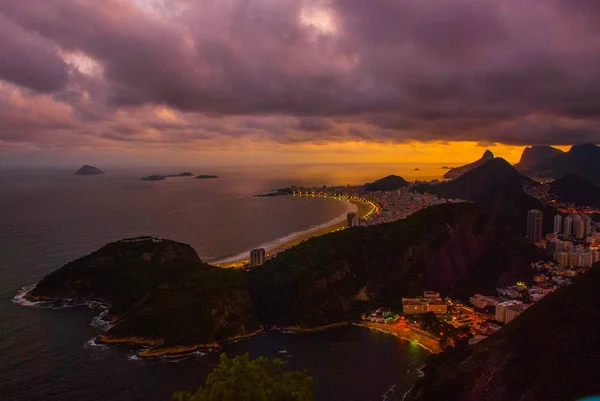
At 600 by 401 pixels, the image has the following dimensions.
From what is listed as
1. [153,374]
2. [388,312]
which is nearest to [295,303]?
[388,312]

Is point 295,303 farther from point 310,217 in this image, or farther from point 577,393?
point 310,217

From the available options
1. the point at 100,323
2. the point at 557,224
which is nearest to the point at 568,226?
the point at 557,224

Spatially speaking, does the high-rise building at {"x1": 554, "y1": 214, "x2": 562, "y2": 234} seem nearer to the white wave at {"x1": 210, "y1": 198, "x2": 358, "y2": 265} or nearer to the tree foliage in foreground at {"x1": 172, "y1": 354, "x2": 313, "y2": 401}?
the white wave at {"x1": 210, "y1": 198, "x2": 358, "y2": 265}

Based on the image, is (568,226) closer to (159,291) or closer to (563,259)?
(563,259)

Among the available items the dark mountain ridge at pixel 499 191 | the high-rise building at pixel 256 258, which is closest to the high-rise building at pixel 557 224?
the dark mountain ridge at pixel 499 191

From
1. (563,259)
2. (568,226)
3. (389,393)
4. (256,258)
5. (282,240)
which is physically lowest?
(389,393)

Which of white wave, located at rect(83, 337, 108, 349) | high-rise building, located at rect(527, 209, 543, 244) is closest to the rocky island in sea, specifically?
white wave, located at rect(83, 337, 108, 349)
